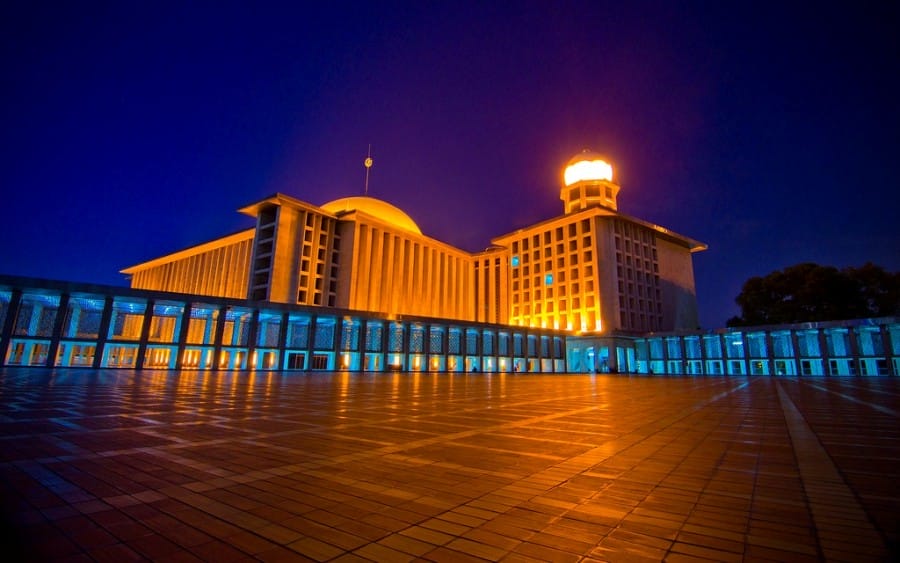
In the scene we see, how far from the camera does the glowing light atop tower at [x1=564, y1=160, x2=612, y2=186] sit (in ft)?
254

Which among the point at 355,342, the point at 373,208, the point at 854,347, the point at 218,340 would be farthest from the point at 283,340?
the point at 854,347

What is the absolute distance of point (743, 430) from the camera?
20.5 feet

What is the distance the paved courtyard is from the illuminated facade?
4822cm

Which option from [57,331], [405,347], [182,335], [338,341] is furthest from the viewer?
[405,347]

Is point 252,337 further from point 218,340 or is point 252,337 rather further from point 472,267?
point 472,267

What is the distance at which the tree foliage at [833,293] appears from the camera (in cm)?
5122

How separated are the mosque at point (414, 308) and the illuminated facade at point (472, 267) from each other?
236 millimetres

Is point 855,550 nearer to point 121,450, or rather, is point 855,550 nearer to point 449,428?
point 449,428

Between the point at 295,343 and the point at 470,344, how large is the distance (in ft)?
61.5

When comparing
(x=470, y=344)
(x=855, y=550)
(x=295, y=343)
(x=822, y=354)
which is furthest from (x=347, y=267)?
(x=855, y=550)

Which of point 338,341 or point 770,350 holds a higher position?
point 770,350

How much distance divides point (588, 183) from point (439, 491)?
262 feet

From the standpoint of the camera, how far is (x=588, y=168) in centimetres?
7744

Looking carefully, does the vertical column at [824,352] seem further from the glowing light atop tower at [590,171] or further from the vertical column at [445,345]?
the glowing light atop tower at [590,171]
